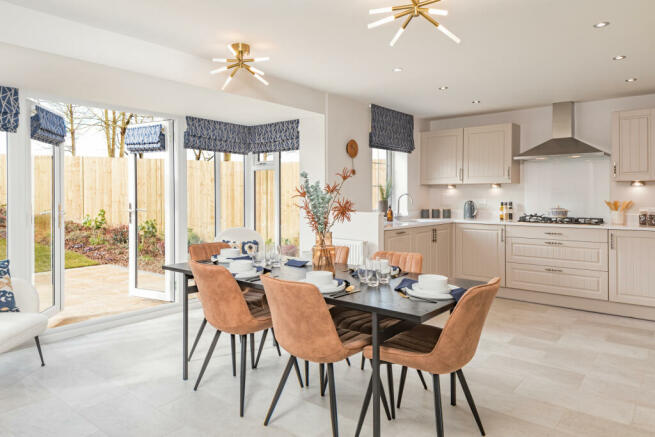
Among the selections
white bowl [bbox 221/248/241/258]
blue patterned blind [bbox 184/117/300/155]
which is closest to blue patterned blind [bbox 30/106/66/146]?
blue patterned blind [bbox 184/117/300/155]

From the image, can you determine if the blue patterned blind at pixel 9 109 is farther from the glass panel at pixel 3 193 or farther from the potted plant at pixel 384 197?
the potted plant at pixel 384 197

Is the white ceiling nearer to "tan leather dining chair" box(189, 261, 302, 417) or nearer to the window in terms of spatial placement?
the window

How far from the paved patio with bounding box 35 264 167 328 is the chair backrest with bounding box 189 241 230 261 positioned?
1.39 metres

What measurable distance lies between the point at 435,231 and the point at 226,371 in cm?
324

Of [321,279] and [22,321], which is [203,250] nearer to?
[22,321]

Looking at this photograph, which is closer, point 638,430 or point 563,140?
point 638,430

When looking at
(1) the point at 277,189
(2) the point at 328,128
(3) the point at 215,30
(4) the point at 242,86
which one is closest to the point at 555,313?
(2) the point at 328,128

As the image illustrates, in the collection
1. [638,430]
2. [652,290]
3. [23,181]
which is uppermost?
[23,181]

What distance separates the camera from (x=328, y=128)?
15.5 ft

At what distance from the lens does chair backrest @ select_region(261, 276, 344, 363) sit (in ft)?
6.39

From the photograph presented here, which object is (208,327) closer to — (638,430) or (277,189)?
(277,189)

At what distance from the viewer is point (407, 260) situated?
9.68ft

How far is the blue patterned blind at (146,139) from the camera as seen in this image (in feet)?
15.0

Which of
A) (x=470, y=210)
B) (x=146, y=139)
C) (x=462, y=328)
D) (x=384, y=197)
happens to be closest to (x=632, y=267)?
(x=470, y=210)
